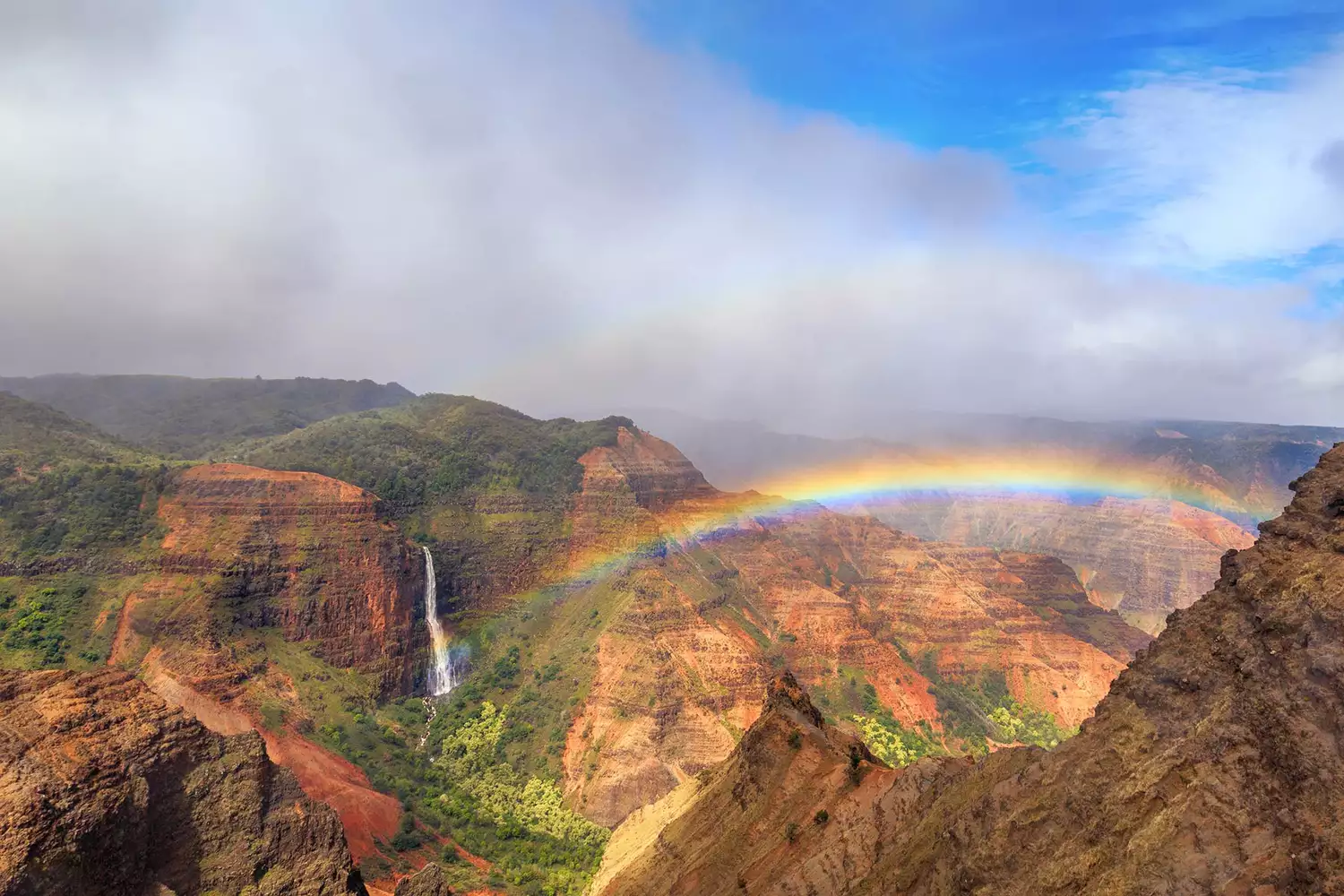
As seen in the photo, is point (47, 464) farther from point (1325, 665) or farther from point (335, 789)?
point (1325, 665)

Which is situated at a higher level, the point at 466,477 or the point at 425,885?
the point at 466,477

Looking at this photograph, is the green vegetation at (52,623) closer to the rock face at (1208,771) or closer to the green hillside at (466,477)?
the green hillside at (466,477)

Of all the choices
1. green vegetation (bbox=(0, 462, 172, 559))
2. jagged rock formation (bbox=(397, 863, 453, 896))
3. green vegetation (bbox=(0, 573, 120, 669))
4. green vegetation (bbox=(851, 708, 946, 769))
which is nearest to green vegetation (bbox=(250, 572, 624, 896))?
green vegetation (bbox=(0, 573, 120, 669))

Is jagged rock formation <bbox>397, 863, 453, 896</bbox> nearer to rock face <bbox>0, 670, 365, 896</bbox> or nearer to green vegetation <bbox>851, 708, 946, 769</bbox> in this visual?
rock face <bbox>0, 670, 365, 896</bbox>

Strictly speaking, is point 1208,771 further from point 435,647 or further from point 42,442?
point 42,442

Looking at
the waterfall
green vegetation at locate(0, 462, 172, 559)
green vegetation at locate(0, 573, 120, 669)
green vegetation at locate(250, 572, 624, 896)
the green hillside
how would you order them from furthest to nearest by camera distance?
the green hillside, the waterfall, green vegetation at locate(0, 462, 172, 559), green vegetation at locate(0, 573, 120, 669), green vegetation at locate(250, 572, 624, 896)

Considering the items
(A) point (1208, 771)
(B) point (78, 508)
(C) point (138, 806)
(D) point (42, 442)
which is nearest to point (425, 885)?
(C) point (138, 806)
